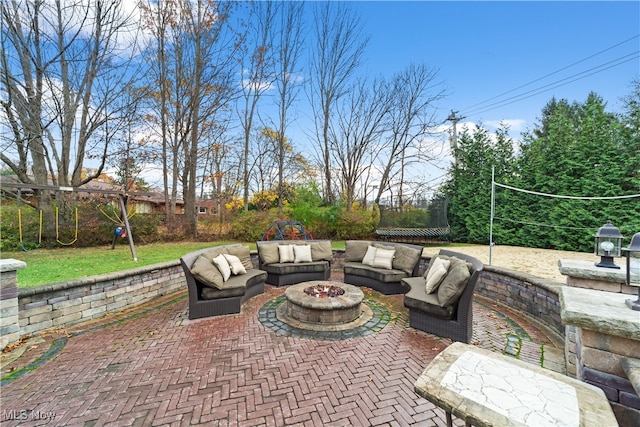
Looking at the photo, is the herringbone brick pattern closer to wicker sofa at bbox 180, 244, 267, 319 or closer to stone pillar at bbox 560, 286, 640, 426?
wicker sofa at bbox 180, 244, 267, 319

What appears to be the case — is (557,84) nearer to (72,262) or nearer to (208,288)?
(208,288)

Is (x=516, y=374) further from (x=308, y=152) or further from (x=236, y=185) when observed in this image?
(x=236, y=185)

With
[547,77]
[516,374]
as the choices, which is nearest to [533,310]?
[516,374]

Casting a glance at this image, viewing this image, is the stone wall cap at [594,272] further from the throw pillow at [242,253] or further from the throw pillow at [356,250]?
the throw pillow at [242,253]

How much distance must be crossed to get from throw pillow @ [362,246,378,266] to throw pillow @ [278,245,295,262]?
1597mm

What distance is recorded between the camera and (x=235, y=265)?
15.0 feet

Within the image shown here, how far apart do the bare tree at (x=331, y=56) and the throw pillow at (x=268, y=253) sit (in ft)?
22.1

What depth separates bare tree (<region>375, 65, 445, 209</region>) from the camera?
11.8 meters

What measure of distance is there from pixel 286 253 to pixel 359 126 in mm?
8614

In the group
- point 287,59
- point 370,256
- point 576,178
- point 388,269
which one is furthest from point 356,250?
point 287,59

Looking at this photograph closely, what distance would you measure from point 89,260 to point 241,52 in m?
9.23

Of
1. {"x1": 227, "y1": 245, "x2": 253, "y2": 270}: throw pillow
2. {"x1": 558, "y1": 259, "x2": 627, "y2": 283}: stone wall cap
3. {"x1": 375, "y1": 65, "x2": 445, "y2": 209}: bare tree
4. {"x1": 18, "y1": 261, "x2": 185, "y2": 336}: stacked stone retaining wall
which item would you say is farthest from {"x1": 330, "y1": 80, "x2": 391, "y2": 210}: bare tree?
{"x1": 558, "y1": 259, "x2": 627, "y2": 283}: stone wall cap

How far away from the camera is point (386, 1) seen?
7949 millimetres

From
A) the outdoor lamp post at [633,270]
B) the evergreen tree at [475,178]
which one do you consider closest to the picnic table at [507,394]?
the outdoor lamp post at [633,270]
